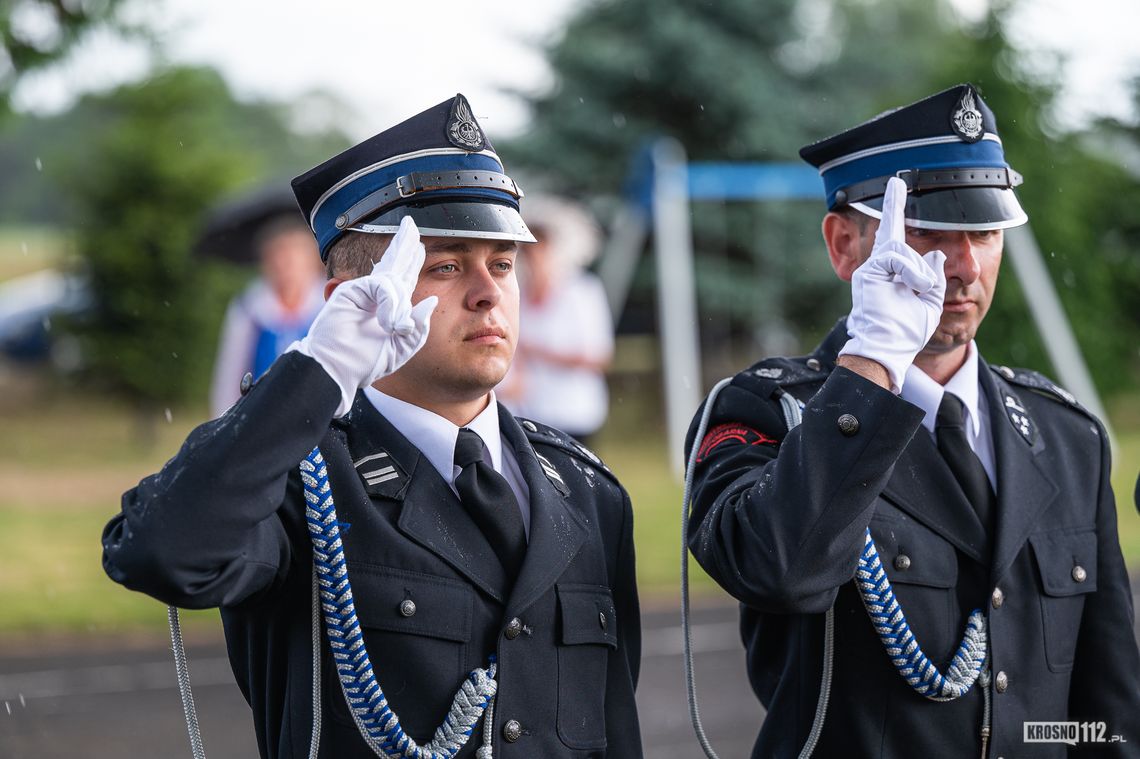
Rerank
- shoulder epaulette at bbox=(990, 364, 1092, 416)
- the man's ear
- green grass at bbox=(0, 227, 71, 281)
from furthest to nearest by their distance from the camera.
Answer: green grass at bbox=(0, 227, 71, 281), shoulder epaulette at bbox=(990, 364, 1092, 416), the man's ear

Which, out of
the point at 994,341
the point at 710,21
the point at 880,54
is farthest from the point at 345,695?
the point at 880,54

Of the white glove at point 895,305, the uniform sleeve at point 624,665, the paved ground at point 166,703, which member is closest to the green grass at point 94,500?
the paved ground at point 166,703

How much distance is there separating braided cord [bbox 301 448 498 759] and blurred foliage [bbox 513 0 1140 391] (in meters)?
14.4

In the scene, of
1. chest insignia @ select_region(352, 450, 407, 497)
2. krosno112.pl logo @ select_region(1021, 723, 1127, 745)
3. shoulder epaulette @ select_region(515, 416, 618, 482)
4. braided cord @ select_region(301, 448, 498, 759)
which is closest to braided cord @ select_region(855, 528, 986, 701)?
krosno112.pl logo @ select_region(1021, 723, 1127, 745)

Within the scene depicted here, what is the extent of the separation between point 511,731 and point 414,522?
1.34 feet

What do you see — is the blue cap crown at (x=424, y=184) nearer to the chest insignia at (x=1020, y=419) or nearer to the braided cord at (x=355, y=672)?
the braided cord at (x=355, y=672)

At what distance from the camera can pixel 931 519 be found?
2.80 meters

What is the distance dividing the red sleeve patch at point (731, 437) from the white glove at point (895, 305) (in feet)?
1.00

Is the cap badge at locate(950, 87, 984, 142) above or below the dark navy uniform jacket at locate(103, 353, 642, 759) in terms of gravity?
above

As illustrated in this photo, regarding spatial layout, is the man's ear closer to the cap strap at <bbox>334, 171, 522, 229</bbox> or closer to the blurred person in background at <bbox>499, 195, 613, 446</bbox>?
the cap strap at <bbox>334, 171, 522, 229</bbox>

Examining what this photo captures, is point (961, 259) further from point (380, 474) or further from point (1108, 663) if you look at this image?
point (380, 474)

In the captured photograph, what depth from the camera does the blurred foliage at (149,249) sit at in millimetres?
17766

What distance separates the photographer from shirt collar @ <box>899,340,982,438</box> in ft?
9.43

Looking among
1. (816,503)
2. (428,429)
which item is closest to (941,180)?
(816,503)
